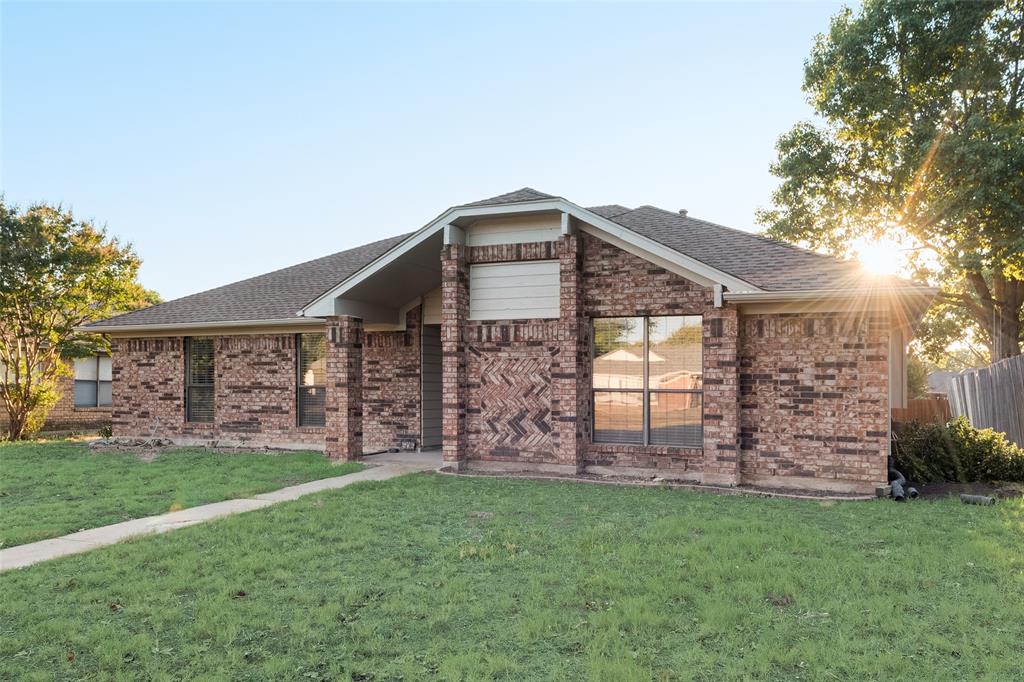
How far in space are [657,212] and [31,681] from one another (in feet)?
48.3

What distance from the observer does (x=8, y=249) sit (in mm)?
19062

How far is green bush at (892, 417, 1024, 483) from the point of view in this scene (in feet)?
38.0

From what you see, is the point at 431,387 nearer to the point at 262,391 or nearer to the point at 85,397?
the point at 262,391

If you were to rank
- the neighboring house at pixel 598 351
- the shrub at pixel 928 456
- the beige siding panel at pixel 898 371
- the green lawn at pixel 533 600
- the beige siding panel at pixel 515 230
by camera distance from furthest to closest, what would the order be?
1. the beige siding panel at pixel 898 371
2. the beige siding panel at pixel 515 230
3. the shrub at pixel 928 456
4. the neighboring house at pixel 598 351
5. the green lawn at pixel 533 600

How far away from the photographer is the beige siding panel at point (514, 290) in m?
12.0

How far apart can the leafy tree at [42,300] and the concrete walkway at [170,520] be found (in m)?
13.4

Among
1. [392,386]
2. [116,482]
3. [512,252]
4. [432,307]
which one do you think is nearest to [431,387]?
[392,386]

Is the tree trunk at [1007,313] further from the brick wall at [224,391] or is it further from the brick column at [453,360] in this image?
the brick wall at [224,391]

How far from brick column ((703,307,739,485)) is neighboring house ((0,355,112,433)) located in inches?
833

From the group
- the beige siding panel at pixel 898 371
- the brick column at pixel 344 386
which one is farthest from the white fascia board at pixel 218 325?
the beige siding panel at pixel 898 371

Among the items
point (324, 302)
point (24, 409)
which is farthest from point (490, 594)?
point (24, 409)

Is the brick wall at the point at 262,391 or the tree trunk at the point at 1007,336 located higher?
the tree trunk at the point at 1007,336

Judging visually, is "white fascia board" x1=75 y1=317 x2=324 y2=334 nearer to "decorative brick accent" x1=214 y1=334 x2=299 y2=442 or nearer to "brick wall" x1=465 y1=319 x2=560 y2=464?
"decorative brick accent" x1=214 y1=334 x2=299 y2=442

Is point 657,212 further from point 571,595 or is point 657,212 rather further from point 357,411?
point 571,595
